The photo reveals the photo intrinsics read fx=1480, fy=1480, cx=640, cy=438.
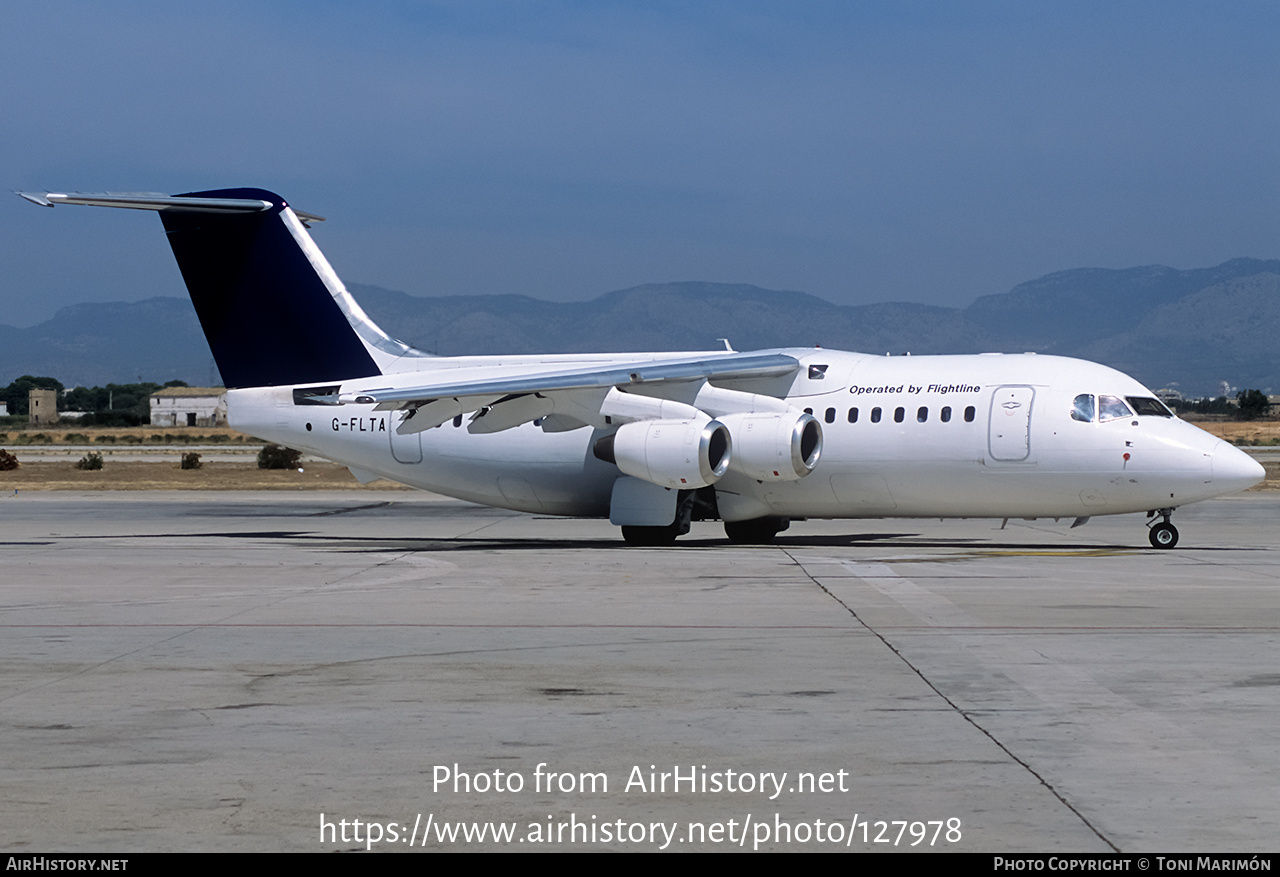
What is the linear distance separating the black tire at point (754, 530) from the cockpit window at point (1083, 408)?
6171mm

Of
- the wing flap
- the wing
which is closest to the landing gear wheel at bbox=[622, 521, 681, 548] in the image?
the wing

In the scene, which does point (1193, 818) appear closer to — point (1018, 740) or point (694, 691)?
point (1018, 740)

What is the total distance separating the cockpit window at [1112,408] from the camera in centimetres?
2362

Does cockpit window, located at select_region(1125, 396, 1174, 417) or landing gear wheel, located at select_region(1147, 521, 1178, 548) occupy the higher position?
cockpit window, located at select_region(1125, 396, 1174, 417)

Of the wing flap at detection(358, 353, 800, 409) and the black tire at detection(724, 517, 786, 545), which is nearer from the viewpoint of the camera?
the wing flap at detection(358, 353, 800, 409)

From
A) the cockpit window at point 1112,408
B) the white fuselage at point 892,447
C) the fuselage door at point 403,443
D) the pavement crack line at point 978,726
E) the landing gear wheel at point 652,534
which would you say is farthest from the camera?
the fuselage door at point 403,443

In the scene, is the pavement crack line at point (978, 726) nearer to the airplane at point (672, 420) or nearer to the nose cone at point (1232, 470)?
the airplane at point (672, 420)

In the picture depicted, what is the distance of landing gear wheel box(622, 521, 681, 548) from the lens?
26.4 meters

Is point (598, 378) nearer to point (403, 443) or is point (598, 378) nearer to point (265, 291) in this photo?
point (403, 443)

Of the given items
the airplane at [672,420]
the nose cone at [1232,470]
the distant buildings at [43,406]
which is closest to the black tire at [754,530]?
the airplane at [672,420]

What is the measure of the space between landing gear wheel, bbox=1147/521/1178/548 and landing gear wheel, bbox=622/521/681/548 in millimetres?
8078

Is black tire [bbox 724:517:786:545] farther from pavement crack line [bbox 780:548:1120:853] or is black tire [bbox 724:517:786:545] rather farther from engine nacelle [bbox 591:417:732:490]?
pavement crack line [bbox 780:548:1120:853]

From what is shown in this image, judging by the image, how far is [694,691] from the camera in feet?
35.1
